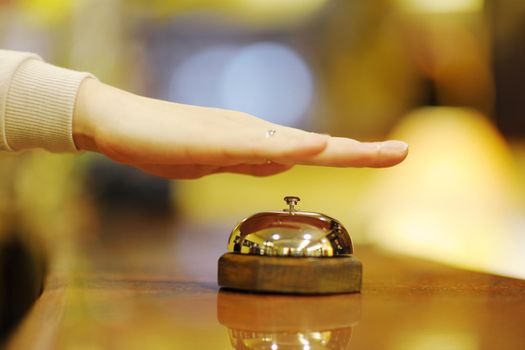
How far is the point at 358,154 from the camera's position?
850 mm

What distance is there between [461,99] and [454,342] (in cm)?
343

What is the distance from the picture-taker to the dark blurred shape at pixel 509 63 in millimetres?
3811

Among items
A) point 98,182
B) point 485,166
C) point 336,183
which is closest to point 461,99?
point 485,166

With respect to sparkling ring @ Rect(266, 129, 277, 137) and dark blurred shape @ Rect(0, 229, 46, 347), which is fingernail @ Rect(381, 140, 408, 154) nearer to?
sparkling ring @ Rect(266, 129, 277, 137)

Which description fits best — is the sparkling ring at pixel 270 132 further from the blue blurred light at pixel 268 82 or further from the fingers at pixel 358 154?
the blue blurred light at pixel 268 82

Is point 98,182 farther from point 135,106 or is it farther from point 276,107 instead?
point 135,106

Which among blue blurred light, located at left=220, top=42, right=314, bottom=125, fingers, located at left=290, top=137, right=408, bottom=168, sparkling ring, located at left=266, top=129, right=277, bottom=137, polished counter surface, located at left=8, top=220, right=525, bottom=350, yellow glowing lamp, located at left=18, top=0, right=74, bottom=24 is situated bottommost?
polished counter surface, located at left=8, top=220, right=525, bottom=350

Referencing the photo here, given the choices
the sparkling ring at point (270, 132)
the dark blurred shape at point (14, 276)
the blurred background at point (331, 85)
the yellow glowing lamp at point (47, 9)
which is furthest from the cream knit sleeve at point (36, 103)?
the yellow glowing lamp at point (47, 9)

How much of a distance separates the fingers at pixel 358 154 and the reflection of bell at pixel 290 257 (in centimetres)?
6

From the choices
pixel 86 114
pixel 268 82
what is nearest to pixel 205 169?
pixel 86 114

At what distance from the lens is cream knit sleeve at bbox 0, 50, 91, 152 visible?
1037 mm

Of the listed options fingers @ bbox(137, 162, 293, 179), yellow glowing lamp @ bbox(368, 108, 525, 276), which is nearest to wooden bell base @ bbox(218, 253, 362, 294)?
fingers @ bbox(137, 162, 293, 179)

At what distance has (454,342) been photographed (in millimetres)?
545

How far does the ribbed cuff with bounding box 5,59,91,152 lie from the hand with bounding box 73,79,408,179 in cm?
3
